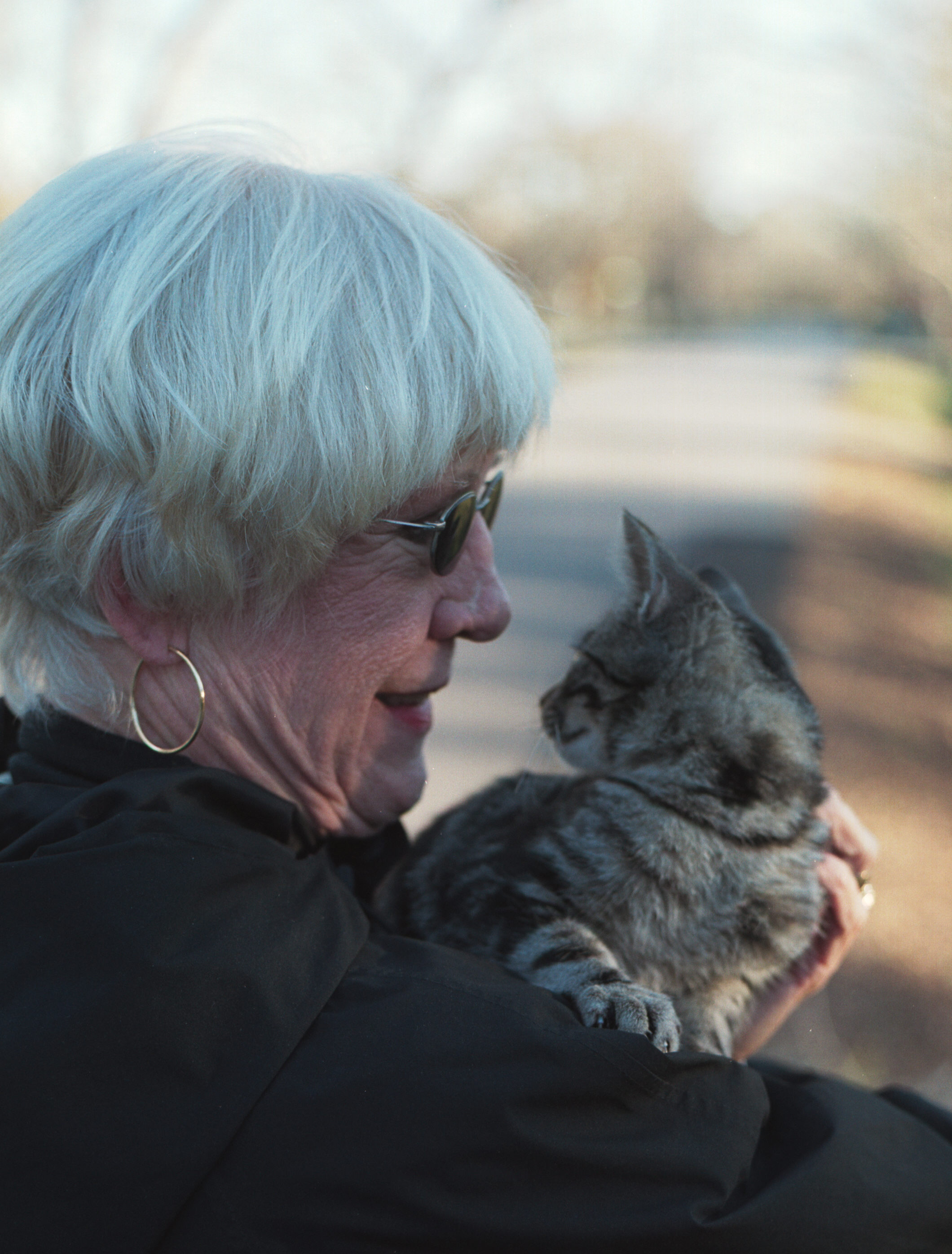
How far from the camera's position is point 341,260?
1325 millimetres

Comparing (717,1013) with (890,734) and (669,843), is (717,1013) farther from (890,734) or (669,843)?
(890,734)

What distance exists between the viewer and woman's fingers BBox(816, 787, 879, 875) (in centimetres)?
193

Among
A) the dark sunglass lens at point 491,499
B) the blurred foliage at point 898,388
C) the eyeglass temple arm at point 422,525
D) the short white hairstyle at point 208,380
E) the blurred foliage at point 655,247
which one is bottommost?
the blurred foliage at point 898,388

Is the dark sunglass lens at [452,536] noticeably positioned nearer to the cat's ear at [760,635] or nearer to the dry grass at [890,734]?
the cat's ear at [760,635]

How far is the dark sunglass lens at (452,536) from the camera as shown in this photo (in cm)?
147

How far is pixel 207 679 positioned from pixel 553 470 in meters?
10.9

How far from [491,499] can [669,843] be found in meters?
0.63

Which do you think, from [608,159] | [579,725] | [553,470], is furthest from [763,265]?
[579,725]

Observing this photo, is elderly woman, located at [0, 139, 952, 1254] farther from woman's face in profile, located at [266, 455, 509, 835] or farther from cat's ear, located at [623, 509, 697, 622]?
cat's ear, located at [623, 509, 697, 622]

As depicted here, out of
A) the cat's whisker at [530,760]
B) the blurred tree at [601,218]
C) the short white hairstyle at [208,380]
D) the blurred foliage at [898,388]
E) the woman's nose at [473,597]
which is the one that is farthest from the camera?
the blurred foliage at [898,388]

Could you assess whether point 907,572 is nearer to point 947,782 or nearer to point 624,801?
point 947,782

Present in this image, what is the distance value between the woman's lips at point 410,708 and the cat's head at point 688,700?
0.41 m

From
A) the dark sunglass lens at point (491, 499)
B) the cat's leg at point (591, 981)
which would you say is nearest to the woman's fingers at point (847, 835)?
the cat's leg at point (591, 981)

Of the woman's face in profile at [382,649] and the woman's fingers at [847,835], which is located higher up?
the woman's face in profile at [382,649]
